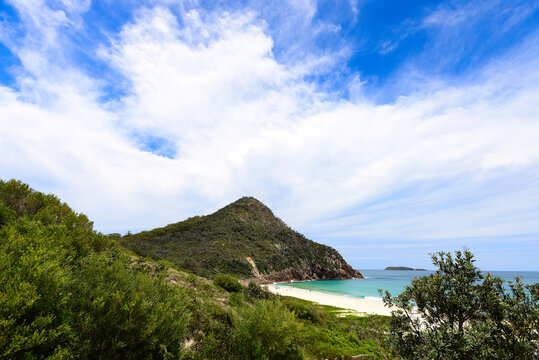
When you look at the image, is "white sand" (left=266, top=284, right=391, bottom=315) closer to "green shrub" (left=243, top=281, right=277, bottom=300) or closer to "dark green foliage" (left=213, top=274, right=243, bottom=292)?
"green shrub" (left=243, top=281, right=277, bottom=300)

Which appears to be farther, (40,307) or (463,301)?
(463,301)

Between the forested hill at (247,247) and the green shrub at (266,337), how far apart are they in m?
50.2

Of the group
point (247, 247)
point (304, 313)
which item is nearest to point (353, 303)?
point (304, 313)

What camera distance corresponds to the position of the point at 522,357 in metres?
5.77

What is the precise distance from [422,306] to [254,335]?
22.1 feet

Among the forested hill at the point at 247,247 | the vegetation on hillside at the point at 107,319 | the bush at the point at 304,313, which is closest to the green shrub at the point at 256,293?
the bush at the point at 304,313

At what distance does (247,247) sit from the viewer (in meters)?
92.5

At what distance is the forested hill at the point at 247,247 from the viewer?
7594cm

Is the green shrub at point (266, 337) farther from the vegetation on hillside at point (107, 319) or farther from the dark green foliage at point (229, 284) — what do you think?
the dark green foliage at point (229, 284)

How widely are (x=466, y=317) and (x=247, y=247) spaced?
89.1 metres

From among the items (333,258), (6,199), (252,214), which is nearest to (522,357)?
(6,199)

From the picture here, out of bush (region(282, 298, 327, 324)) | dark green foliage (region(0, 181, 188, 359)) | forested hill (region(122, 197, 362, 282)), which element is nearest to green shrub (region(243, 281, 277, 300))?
bush (region(282, 298, 327, 324))

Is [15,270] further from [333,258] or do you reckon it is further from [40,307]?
[333,258]

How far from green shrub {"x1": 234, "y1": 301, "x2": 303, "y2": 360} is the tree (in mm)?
4571
